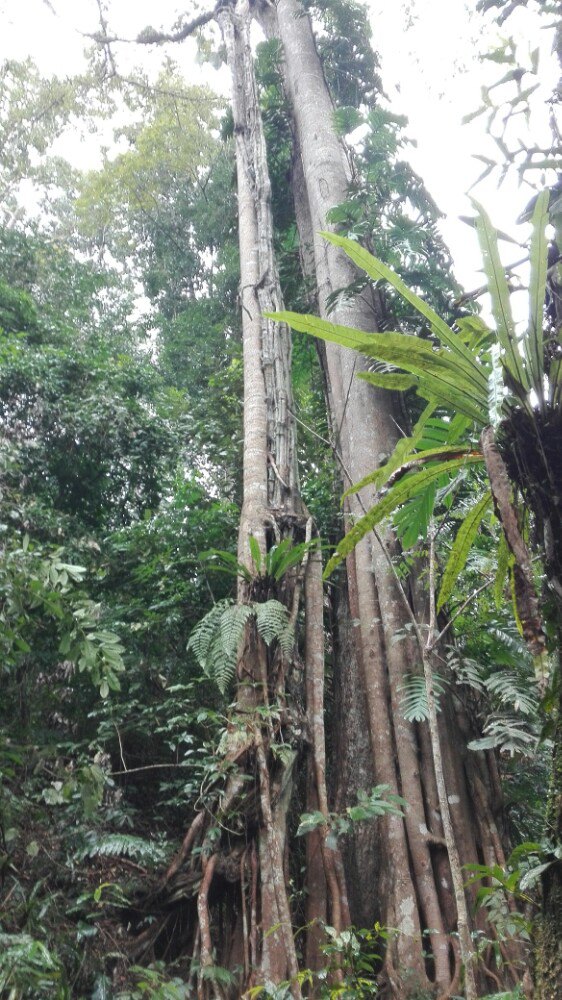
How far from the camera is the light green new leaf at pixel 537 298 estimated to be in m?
2.18

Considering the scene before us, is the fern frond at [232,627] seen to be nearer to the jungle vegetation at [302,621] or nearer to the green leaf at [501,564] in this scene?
the jungle vegetation at [302,621]

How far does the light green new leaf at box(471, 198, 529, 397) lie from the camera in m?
2.20

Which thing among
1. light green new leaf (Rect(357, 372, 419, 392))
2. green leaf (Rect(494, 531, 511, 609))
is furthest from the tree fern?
light green new leaf (Rect(357, 372, 419, 392))

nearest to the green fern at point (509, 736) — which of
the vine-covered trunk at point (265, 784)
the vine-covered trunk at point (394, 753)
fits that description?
the vine-covered trunk at point (394, 753)

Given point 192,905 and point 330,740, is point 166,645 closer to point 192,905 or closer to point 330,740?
point 330,740

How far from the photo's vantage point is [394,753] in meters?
3.73

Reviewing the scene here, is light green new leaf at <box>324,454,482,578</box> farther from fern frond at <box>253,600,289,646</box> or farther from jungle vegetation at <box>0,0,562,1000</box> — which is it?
fern frond at <box>253,600,289,646</box>

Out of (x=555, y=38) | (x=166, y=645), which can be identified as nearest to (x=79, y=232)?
(x=166, y=645)

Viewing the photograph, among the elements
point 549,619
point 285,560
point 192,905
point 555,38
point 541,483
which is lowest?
point 192,905

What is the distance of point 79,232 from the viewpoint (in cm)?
1506

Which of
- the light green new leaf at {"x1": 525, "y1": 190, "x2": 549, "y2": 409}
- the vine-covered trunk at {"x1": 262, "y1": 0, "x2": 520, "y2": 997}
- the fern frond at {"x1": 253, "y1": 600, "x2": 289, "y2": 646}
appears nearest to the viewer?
the light green new leaf at {"x1": 525, "y1": 190, "x2": 549, "y2": 409}

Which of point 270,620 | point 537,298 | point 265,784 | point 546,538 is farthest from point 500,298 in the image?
point 265,784

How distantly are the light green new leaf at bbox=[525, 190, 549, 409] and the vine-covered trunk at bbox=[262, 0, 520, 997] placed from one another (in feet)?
4.13

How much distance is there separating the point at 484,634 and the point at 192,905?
205 centimetres
